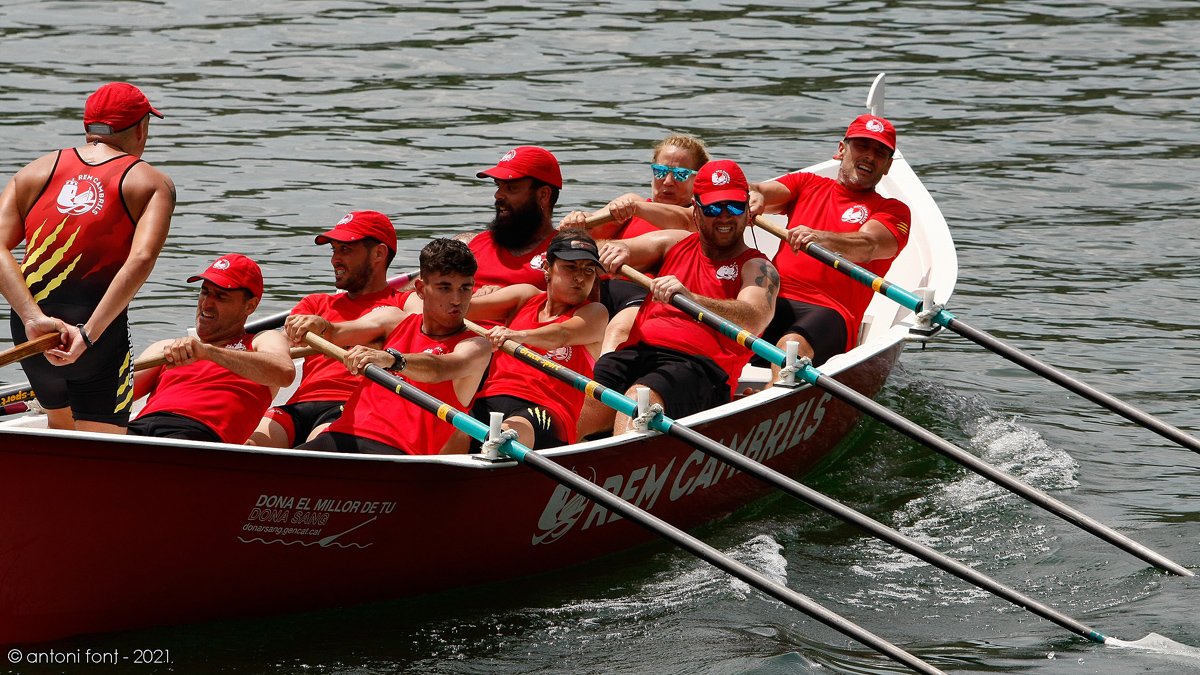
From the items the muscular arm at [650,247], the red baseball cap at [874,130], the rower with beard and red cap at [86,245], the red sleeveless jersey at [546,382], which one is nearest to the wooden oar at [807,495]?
the red sleeveless jersey at [546,382]

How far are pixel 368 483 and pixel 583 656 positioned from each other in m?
1.15

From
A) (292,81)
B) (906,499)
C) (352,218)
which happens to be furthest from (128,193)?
(292,81)

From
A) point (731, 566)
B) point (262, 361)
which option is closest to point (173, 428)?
point (262, 361)

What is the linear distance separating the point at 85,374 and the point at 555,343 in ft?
7.26

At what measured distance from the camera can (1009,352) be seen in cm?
865

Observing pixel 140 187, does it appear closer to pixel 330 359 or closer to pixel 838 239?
pixel 330 359

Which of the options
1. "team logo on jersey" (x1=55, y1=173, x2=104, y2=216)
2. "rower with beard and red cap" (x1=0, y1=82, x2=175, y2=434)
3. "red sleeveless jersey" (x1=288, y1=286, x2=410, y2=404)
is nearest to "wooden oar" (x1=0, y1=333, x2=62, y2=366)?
"rower with beard and red cap" (x1=0, y1=82, x2=175, y2=434)

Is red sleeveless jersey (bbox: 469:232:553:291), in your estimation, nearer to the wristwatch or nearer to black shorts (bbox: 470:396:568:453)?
black shorts (bbox: 470:396:568:453)

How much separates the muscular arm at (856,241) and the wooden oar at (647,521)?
2.92 m

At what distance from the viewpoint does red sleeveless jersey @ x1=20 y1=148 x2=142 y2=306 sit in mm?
6473

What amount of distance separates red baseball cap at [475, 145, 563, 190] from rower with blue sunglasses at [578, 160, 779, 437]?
53 cm

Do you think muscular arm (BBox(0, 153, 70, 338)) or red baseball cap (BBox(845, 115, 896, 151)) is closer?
muscular arm (BBox(0, 153, 70, 338))

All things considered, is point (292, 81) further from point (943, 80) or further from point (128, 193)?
point (128, 193)

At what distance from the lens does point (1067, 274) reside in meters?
12.9
